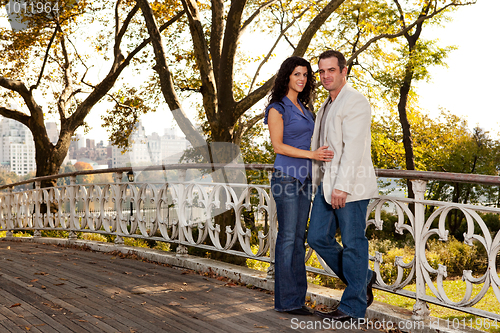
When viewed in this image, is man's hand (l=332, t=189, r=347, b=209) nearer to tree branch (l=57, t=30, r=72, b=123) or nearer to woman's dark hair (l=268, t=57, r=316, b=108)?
woman's dark hair (l=268, t=57, r=316, b=108)

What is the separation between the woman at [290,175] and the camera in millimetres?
3039

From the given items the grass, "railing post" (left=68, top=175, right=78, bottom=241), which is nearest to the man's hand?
"railing post" (left=68, top=175, right=78, bottom=241)

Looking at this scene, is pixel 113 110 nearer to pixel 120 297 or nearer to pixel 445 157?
pixel 120 297

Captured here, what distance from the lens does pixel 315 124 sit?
10.0 feet

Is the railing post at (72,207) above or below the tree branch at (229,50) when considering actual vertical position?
below

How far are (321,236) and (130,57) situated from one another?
1361cm

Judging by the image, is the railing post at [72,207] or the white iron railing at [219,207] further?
the railing post at [72,207]

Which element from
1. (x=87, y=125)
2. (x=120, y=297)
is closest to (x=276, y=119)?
(x=120, y=297)

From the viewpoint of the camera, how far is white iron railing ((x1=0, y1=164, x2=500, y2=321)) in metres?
2.69

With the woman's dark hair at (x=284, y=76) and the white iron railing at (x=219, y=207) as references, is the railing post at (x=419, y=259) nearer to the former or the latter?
the white iron railing at (x=219, y=207)

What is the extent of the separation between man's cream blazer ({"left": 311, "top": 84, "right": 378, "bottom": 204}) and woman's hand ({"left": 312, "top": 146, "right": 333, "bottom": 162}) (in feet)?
0.10

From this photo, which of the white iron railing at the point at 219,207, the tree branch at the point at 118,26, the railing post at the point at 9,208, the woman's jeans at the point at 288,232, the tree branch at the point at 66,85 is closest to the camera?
the white iron railing at the point at 219,207

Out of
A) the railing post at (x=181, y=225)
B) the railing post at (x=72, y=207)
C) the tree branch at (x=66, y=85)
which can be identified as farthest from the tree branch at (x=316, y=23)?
the tree branch at (x=66, y=85)

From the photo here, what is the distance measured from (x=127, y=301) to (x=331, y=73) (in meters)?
2.34
